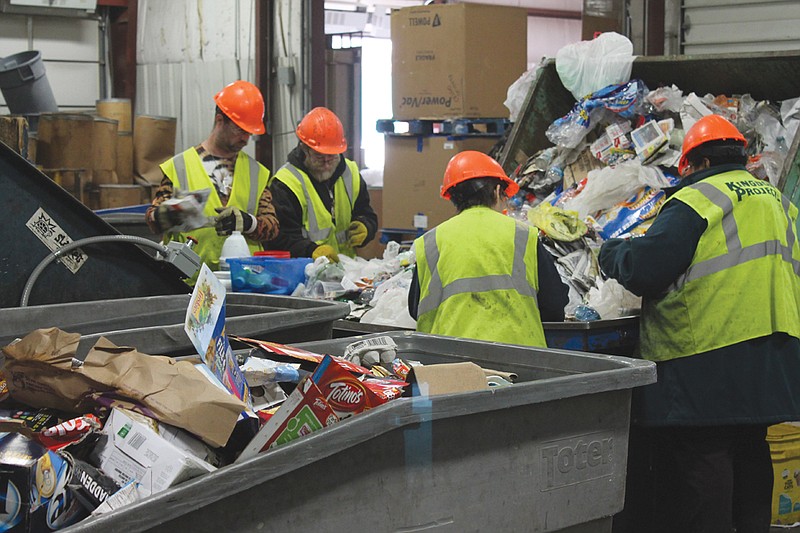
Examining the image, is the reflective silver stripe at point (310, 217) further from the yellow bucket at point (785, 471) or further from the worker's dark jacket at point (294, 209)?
the yellow bucket at point (785, 471)

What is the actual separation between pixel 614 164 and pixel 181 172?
6.42 feet

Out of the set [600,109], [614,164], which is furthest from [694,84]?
[614,164]

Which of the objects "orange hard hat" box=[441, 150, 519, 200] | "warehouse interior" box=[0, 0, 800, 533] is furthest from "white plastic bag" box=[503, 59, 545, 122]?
"orange hard hat" box=[441, 150, 519, 200]

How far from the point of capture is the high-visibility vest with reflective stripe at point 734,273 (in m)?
3.44

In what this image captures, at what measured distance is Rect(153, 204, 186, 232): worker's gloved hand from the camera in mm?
4234

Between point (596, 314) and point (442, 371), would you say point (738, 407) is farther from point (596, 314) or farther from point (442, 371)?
point (442, 371)

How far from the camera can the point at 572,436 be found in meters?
Result: 1.96

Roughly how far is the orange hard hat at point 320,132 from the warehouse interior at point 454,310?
2 centimetres

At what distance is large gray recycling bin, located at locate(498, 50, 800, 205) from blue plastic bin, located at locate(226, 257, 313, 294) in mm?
1485

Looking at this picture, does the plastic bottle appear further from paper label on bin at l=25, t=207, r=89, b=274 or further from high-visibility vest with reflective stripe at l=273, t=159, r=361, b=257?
paper label on bin at l=25, t=207, r=89, b=274

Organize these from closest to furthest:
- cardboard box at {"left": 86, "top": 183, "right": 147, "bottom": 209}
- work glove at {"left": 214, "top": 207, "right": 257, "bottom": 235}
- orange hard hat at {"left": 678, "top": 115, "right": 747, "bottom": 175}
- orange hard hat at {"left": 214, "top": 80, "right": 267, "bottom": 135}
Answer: orange hard hat at {"left": 678, "top": 115, "right": 747, "bottom": 175} < work glove at {"left": 214, "top": 207, "right": 257, "bottom": 235} < orange hard hat at {"left": 214, "top": 80, "right": 267, "bottom": 135} < cardboard box at {"left": 86, "top": 183, "right": 147, "bottom": 209}

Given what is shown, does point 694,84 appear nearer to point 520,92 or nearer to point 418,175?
point 520,92

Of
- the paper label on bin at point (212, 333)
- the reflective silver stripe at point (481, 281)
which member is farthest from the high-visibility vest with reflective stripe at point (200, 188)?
the paper label on bin at point (212, 333)

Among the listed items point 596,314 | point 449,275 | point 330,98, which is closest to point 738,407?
point 596,314
